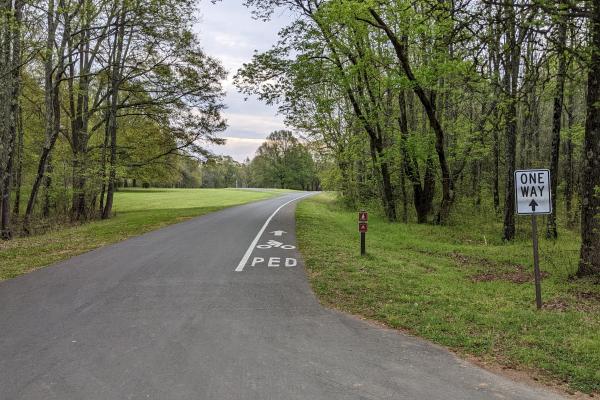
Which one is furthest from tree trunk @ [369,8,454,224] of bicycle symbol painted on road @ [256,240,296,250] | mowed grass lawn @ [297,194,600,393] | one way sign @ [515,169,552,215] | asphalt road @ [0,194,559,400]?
asphalt road @ [0,194,559,400]

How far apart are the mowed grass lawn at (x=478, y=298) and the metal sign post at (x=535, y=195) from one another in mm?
729

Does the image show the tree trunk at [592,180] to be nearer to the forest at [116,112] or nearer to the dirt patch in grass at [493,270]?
the dirt patch in grass at [493,270]

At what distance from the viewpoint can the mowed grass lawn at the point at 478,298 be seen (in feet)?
16.3

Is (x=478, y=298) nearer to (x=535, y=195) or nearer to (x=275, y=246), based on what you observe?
(x=535, y=195)

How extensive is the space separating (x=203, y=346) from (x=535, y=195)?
545 centimetres

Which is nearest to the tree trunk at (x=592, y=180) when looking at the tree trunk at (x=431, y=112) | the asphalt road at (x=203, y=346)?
the asphalt road at (x=203, y=346)

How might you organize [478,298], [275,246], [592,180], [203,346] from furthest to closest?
1. [275,246]
2. [592,180]
3. [478,298]
4. [203,346]

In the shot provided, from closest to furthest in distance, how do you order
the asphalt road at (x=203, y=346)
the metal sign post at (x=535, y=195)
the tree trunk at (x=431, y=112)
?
the asphalt road at (x=203, y=346)
the metal sign post at (x=535, y=195)
the tree trunk at (x=431, y=112)

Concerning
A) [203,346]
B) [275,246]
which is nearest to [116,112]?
[275,246]

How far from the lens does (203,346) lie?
5.00 m

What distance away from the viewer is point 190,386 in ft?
13.1

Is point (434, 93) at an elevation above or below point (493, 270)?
above

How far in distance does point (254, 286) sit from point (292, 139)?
9525 cm

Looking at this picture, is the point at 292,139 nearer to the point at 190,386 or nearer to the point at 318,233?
the point at 318,233
